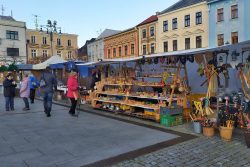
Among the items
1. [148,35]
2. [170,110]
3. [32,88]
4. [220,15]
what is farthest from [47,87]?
[148,35]

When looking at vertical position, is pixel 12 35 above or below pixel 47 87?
above

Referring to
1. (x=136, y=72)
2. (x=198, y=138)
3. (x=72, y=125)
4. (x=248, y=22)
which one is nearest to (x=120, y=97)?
(x=136, y=72)

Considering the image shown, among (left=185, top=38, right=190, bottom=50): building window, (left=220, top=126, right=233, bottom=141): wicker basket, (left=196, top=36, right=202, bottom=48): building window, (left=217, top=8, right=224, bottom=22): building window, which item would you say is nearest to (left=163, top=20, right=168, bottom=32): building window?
(left=185, top=38, right=190, bottom=50): building window

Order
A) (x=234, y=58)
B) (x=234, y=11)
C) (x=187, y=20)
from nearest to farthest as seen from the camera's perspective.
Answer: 1. (x=234, y=58)
2. (x=234, y=11)
3. (x=187, y=20)

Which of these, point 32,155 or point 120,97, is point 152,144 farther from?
point 120,97

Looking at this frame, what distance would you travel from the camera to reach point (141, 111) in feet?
28.7

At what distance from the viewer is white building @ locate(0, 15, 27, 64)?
38688 millimetres

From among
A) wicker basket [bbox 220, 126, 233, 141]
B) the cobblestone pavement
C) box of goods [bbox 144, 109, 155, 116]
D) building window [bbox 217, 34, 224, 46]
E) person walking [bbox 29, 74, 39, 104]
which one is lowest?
the cobblestone pavement

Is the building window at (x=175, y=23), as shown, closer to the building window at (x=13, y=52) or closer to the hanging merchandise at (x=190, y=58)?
the hanging merchandise at (x=190, y=58)

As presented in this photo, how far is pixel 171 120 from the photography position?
7.04m

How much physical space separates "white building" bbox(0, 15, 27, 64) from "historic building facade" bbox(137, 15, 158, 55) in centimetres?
2115

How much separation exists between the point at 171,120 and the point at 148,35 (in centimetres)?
2555

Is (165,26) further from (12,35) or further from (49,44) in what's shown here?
(49,44)

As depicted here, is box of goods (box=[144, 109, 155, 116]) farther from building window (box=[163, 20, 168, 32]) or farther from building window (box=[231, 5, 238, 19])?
building window (box=[163, 20, 168, 32])
